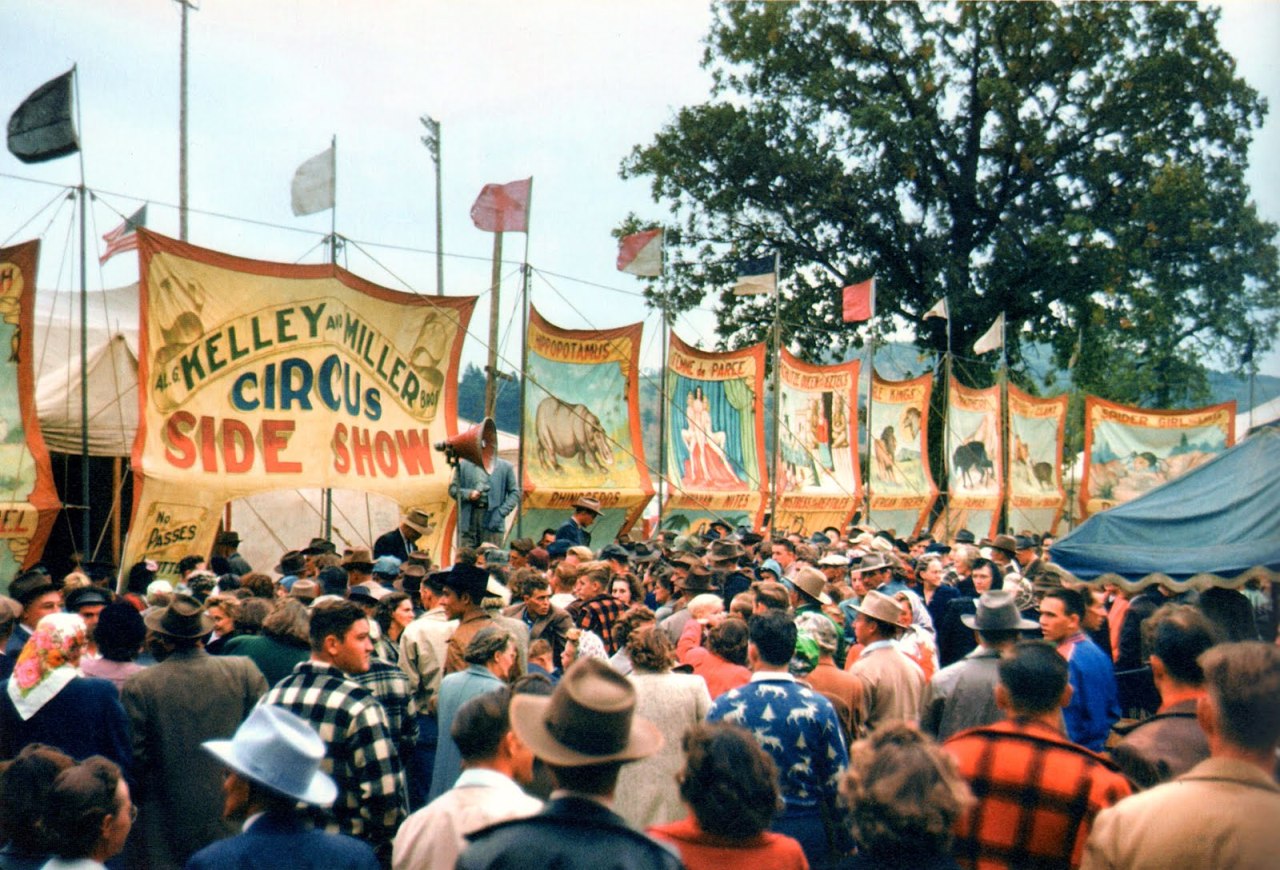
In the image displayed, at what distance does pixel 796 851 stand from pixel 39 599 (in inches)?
202

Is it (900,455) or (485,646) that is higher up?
(900,455)

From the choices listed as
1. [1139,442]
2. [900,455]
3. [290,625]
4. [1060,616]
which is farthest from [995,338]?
[290,625]

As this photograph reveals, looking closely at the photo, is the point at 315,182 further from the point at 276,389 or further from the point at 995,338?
Result: the point at 995,338

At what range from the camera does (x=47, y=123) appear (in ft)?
44.1

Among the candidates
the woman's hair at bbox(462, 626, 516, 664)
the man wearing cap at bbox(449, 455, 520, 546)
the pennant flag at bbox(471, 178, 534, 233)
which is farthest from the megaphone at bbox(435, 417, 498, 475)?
the woman's hair at bbox(462, 626, 516, 664)

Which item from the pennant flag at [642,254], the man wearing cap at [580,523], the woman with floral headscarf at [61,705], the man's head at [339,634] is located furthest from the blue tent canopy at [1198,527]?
the pennant flag at [642,254]

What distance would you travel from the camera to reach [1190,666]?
468 cm

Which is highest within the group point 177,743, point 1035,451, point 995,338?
point 995,338

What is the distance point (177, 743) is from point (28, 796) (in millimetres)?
2120

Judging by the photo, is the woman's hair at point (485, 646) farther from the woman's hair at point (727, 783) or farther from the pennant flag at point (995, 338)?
the pennant flag at point (995, 338)

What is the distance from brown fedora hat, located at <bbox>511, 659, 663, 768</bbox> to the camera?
10.3 ft

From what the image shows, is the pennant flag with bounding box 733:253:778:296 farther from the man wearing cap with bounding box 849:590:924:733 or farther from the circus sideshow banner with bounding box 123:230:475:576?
the man wearing cap with bounding box 849:590:924:733

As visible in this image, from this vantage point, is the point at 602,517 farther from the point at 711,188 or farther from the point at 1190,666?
the point at 711,188

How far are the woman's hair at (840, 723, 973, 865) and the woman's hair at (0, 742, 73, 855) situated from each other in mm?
2226
